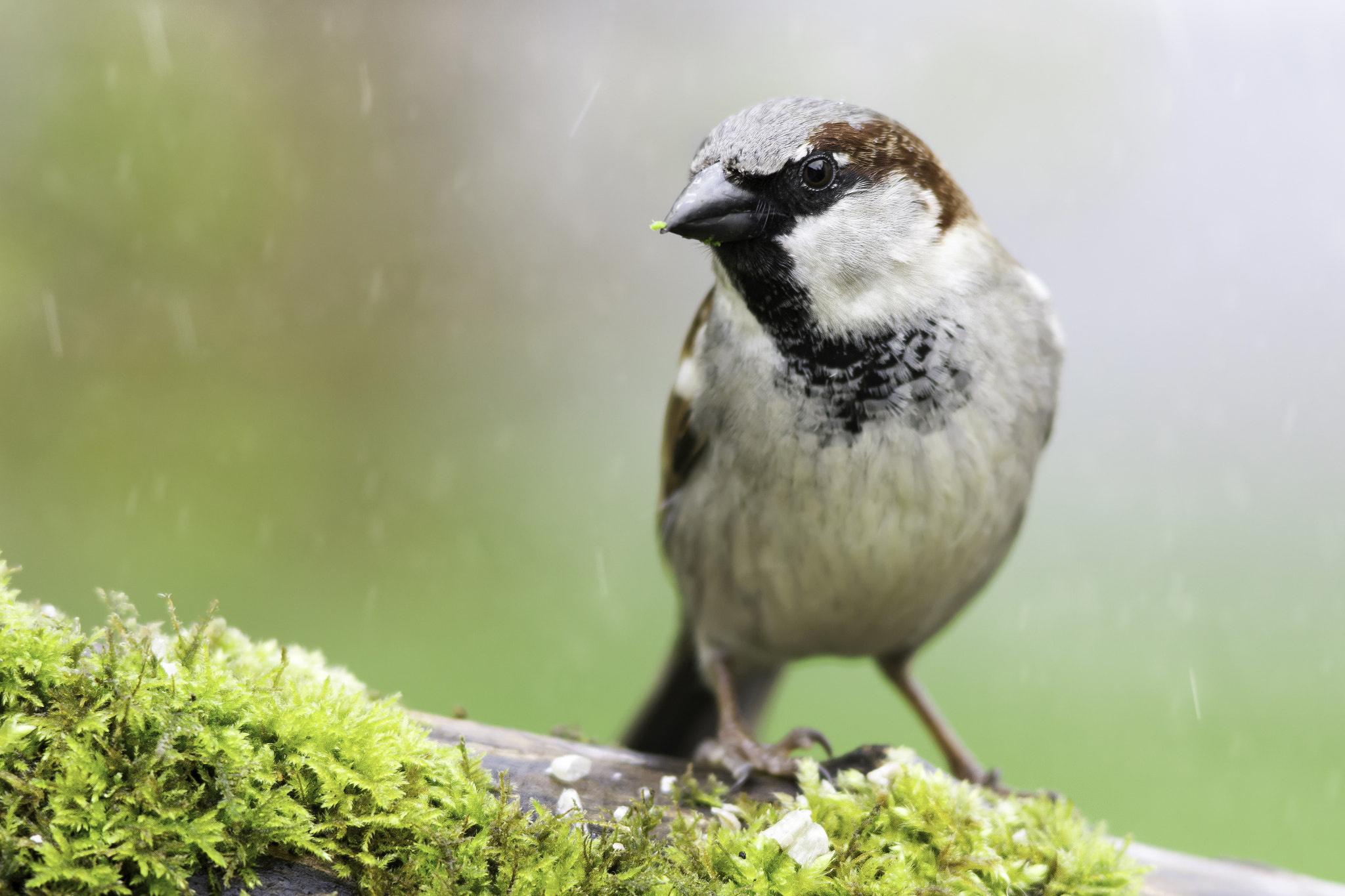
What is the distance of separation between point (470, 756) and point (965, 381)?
1213mm

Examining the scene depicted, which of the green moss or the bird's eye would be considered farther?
the bird's eye

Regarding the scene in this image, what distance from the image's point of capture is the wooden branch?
1.73 metres

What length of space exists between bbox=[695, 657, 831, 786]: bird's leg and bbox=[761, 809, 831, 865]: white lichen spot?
21.0 inches

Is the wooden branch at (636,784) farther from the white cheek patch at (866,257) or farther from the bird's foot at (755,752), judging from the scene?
the white cheek patch at (866,257)

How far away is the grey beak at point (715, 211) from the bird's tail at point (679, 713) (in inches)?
56.9

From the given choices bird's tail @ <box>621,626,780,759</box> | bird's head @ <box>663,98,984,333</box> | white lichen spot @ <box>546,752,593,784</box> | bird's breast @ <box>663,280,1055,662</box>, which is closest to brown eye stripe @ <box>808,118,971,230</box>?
bird's head @ <box>663,98,984,333</box>

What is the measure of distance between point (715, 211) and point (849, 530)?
71 centimetres

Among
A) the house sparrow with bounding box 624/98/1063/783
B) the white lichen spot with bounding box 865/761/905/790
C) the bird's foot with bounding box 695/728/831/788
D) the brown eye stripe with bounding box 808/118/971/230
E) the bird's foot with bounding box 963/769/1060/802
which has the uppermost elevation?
the brown eye stripe with bounding box 808/118/971/230

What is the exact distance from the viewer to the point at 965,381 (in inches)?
83.2

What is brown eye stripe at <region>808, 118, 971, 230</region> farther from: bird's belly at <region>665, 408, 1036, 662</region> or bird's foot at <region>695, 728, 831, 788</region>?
bird's foot at <region>695, 728, 831, 788</region>

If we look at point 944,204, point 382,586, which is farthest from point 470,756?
point 382,586

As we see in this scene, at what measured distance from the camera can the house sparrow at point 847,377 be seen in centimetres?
200

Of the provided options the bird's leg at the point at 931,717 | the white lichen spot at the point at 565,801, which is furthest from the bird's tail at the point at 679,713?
the white lichen spot at the point at 565,801

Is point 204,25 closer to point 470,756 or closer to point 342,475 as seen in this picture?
point 342,475
